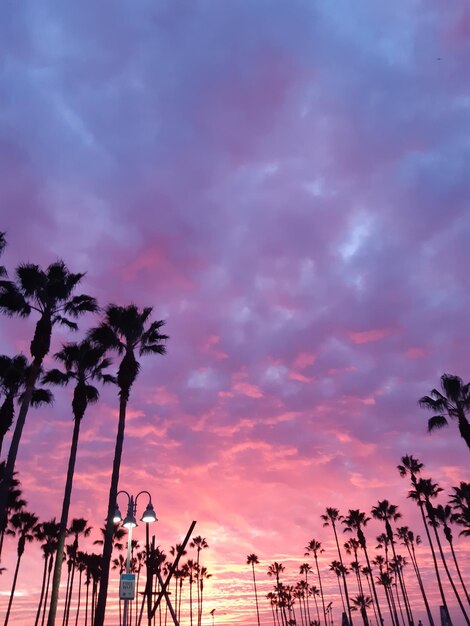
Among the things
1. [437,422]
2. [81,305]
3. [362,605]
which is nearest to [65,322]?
[81,305]

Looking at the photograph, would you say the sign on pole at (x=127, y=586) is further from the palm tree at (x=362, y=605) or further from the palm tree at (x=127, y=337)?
the palm tree at (x=362, y=605)

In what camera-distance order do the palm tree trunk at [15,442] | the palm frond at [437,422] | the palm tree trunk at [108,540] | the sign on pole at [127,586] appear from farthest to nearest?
1. the palm frond at [437,422]
2. the palm tree trunk at [15,442]
3. the palm tree trunk at [108,540]
4. the sign on pole at [127,586]

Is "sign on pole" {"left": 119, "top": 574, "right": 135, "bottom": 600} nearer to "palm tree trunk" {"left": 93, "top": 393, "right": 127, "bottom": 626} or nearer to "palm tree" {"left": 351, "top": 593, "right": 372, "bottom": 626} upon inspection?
"palm tree trunk" {"left": 93, "top": 393, "right": 127, "bottom": 626}

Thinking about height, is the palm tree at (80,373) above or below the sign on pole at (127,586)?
above

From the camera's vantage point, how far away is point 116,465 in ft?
83.6

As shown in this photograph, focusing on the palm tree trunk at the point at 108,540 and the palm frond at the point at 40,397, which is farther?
the palm frond at the point at 40,397

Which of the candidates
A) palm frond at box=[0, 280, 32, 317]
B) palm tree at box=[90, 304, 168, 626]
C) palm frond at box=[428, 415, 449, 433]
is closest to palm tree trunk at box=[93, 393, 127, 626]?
palm tree at box=[90, 304, 168, 626]

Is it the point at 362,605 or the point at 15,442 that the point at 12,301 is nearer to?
the point at 15,442

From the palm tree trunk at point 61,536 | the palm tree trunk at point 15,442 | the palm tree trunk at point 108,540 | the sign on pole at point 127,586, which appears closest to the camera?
the sign on pole at point 127,586

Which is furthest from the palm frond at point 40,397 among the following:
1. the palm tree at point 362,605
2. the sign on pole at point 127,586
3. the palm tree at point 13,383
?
the palm tree at point 362,605

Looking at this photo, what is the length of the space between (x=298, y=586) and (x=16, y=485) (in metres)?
147

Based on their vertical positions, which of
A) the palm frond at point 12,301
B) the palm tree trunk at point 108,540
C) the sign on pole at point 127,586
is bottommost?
the sign on pole at point 127,586

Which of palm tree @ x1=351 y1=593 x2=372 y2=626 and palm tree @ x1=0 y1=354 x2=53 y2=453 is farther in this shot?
palm tree @ x1=351 y1=593 x2=372 y2=626

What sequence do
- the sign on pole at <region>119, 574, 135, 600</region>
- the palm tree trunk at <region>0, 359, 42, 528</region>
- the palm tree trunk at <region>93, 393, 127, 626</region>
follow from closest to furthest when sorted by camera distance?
the sign on pole at <region>119, 574, 135, 600</region> → the palm tree trunk at <region>93, 393, 127, 626</region> → the palm tree trunk at <region>0, 359, 42, 528</region>
